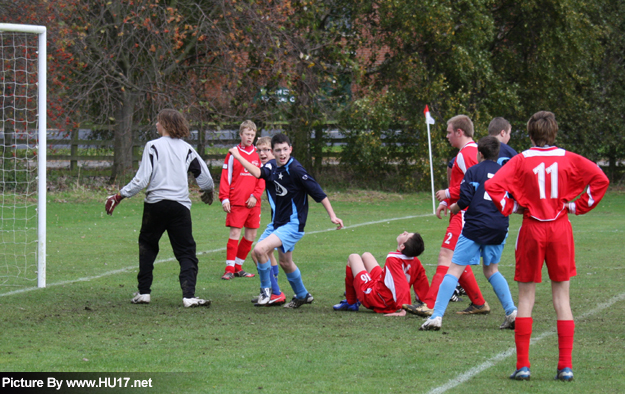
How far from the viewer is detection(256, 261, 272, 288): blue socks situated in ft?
23.9

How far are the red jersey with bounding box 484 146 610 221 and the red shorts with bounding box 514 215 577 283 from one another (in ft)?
0.22

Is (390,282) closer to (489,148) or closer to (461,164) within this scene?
(461,164)

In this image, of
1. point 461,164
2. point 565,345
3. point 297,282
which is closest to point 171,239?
point 297,282

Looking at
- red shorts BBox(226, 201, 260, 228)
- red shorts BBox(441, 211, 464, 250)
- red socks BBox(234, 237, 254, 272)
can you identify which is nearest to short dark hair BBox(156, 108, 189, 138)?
red shorts BBox(226, 201, 260, 228)

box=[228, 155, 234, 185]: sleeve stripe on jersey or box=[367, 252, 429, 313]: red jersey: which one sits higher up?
box=[228, 155, 234, 185]: sleeve stripe on jersey

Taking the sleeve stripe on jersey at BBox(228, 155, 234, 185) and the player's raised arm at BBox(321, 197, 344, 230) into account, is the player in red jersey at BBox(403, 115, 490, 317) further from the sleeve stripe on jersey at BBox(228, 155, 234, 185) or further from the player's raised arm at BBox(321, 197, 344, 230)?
the sleeve stripe on jersey at BBox(228, 155, 234, 185)

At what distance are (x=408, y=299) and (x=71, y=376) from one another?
11.0 feet

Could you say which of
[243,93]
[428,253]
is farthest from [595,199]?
[243,93]

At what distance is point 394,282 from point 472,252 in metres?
0.92

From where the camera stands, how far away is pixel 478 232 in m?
6.21

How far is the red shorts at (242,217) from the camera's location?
933cm

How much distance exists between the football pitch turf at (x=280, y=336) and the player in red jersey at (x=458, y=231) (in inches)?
7.2

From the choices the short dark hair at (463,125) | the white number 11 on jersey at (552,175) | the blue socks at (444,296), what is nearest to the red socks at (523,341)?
the white number 11 on jersey at (552,175)

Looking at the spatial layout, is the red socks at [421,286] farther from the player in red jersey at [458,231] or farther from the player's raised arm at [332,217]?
the player's raised arm at [332,217]
